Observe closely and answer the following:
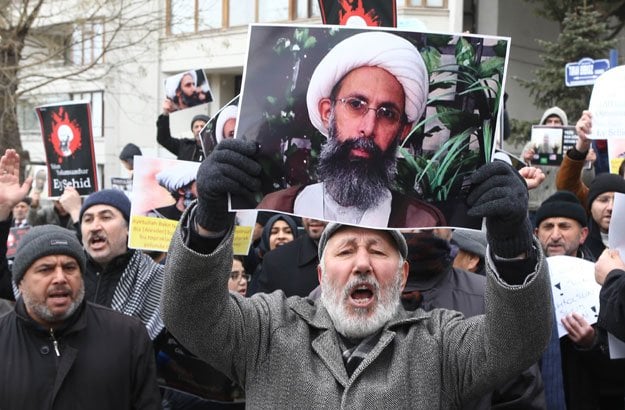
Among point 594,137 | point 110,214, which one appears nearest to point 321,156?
point 110,214

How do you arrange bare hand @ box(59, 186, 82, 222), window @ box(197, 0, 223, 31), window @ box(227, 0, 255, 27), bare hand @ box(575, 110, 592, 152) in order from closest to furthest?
bare hand @ box(575, 110, 592, 152), bare hand @ box(59, 186, 82, 222), window @ box(227, 0, 255, 27), window @ box(197, 0, 223, 31)

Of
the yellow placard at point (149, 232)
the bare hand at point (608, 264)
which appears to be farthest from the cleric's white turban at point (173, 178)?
the bare hand at point (608, 264)

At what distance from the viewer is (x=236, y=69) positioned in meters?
25.9

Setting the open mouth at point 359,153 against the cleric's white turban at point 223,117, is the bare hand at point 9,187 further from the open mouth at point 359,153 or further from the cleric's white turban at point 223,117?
the open mouth at point 359,153

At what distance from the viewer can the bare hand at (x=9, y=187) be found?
14.4 ft

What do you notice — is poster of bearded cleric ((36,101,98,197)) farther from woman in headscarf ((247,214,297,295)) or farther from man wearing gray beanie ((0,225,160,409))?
man wearing gray beanie ((0,225,160,409))

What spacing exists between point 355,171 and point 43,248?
1.75 metres

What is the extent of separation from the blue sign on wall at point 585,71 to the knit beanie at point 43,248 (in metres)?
5.28

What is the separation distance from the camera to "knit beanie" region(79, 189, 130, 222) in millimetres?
5070

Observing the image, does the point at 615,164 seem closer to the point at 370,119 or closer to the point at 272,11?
the point at 370,119

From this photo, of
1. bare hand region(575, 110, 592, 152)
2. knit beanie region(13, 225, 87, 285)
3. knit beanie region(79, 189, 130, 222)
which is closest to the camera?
knit beanie region(13, 225, 87, 285)

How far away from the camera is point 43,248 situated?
4012 millimetres

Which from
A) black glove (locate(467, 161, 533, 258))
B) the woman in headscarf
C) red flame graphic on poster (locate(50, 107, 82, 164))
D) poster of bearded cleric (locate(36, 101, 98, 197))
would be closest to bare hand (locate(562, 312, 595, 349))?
black glove (locate(467, 161, 533, 258))

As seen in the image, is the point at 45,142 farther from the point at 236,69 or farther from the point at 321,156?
the point at 236,69
